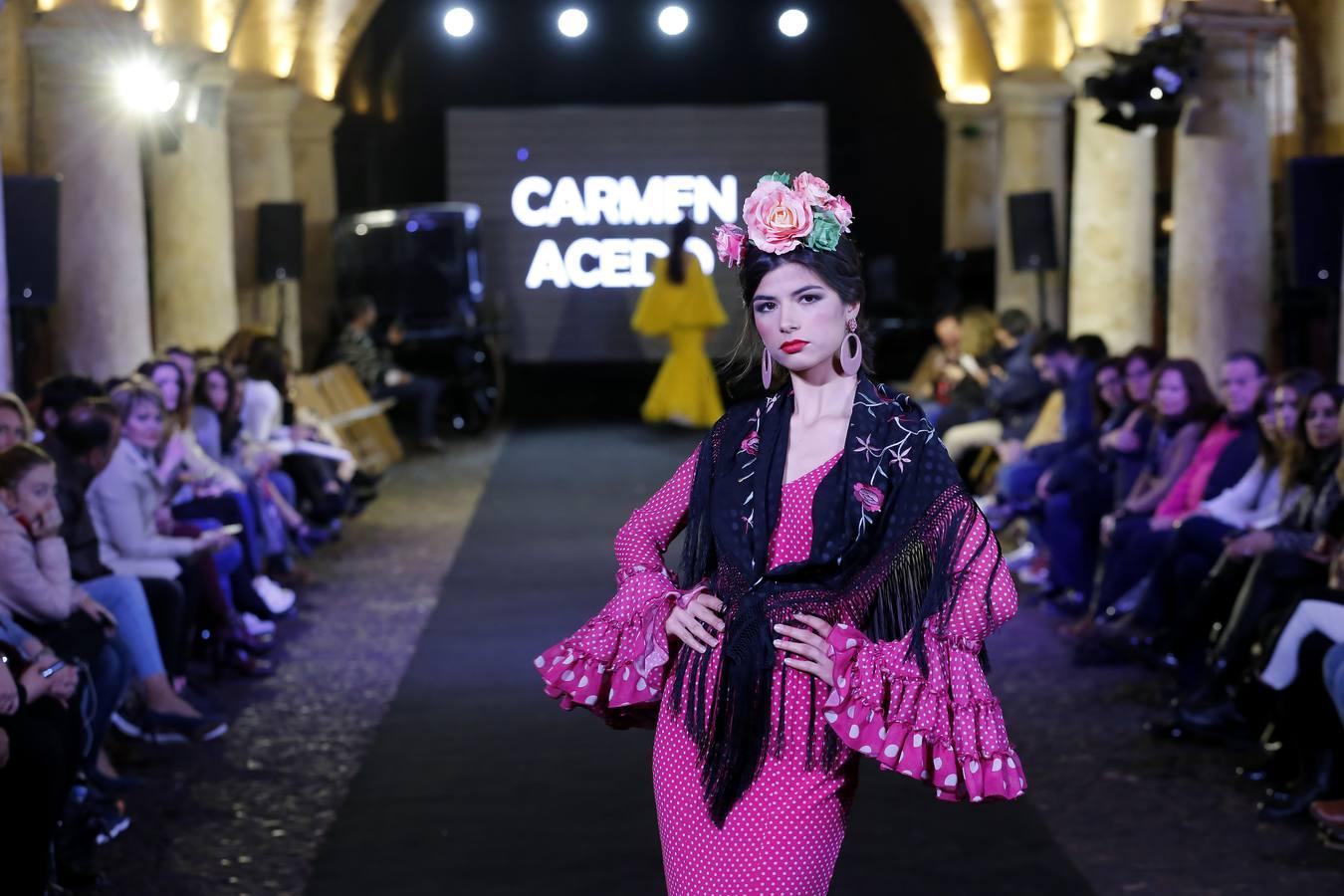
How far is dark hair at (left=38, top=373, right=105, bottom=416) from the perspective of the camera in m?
6.23

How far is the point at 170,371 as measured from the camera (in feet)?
24.1

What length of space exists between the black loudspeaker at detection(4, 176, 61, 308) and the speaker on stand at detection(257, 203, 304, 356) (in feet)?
18.4

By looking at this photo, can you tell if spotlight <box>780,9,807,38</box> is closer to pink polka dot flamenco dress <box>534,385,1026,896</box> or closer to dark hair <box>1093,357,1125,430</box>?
dark hair <box>1093,357,1125,430</box>

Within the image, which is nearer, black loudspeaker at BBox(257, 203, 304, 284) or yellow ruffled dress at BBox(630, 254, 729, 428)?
black loudspeaker at BBox(257, 203, 304, 284)

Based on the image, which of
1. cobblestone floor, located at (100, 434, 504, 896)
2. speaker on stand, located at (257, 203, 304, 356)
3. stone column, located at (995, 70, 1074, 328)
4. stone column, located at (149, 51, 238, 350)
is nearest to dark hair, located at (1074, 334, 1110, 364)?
cobblestone floor, located at (100, 434, 504, 896)

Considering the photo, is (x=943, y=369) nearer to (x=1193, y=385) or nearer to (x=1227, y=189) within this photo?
(x=1227, y=189)

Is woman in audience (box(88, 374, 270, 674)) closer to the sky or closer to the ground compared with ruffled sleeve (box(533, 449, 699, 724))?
closer to the ground

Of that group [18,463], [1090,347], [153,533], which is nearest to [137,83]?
[153,533]

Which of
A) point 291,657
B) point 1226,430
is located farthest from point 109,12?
point 1226,430

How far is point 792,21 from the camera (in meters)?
19.7

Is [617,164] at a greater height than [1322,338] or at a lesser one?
greater

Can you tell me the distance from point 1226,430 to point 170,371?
3811mm

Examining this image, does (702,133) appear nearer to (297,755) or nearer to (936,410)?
(936,410)

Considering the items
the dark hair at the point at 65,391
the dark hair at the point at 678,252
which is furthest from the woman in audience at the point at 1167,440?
the dark hair at the point at 678,252
